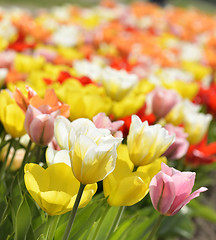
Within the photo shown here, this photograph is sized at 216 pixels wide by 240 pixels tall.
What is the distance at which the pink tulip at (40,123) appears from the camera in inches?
44.2

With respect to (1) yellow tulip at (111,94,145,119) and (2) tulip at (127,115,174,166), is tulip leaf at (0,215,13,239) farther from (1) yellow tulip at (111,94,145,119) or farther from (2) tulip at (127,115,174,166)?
(1) yellow tulip at (111,94,145,119)

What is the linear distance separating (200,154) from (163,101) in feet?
0.89

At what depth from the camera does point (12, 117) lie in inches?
50.3

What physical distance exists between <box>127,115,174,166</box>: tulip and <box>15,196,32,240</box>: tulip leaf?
0.90 feet

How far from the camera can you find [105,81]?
5.81 ft

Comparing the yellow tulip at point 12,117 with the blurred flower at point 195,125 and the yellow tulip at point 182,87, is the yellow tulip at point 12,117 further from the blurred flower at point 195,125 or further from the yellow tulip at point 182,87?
the yellow tulip at point 182,87

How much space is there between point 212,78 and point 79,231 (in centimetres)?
361

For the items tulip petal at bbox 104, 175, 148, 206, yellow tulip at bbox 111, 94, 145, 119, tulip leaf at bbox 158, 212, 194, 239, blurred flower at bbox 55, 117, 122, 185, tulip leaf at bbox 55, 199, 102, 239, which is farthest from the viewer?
tulip leaf at bbox 158, 212, 194, 239

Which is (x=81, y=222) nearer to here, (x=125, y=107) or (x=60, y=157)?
(x=60, y=157)

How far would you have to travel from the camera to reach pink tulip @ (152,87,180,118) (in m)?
1.77

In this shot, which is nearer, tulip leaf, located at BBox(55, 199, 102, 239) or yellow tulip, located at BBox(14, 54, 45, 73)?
tulip leaf, located at BBox(55, 199, 102, 239)

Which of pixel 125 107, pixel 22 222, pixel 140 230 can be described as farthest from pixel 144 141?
pixel 125 107

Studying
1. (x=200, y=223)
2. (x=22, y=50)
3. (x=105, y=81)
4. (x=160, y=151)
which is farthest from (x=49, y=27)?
(x=160, y=151)

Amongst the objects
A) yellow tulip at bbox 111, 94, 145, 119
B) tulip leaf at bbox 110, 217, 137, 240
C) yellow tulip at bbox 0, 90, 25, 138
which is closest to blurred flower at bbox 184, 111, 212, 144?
yellow tulip at bbox 111, 94, 145, 119
